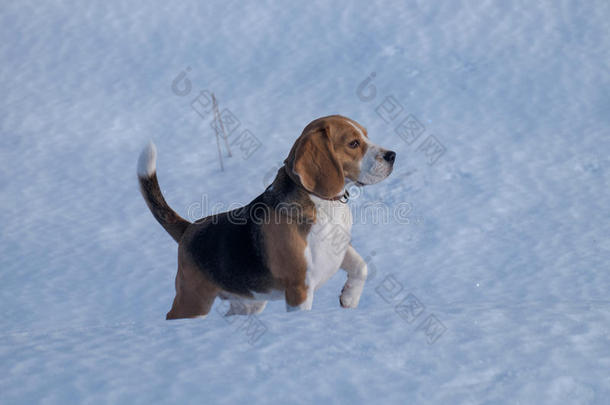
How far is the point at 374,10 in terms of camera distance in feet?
28.6

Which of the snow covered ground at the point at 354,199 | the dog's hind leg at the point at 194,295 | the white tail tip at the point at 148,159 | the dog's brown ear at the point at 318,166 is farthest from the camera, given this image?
the white tail tip at the point at 148,159

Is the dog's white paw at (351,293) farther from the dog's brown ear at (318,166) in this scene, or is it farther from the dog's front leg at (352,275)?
the dog's brown ear at (318,166)

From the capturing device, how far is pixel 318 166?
3.06 m

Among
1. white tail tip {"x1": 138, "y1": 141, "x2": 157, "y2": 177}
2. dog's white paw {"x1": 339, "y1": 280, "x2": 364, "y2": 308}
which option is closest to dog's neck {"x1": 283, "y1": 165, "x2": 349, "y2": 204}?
dog's white paw {"x1": 339, "y1": 280, "x2": 364, "y2": 308}

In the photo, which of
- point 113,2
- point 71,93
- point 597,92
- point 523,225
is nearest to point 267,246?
point 523,225

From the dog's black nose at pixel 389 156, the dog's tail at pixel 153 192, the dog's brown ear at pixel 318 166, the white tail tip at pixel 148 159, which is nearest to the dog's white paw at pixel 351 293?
the dog's brown ear at pixel 318 166

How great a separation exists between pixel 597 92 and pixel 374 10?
9.80 feet

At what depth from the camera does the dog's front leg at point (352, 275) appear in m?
3.36

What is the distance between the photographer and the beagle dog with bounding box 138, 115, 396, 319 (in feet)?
10.1

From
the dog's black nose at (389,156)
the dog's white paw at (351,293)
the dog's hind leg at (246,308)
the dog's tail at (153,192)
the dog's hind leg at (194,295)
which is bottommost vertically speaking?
the dog's white paw at (351,293)

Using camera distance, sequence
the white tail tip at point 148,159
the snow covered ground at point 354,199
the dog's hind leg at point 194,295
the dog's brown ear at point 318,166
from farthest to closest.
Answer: the white tail tip at point 148,159
the dog's hind leg at point 194,295
the dog's brown ear at point 318,166
the snow covered ground at point 354,199

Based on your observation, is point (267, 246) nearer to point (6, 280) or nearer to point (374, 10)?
point (6, 280)

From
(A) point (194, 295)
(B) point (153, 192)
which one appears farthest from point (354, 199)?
(A) point (194, 295)

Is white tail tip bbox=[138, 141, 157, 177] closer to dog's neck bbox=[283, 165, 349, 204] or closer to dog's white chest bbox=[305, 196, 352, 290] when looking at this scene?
dog's neck bbox=[283, 165, 349, 204]
